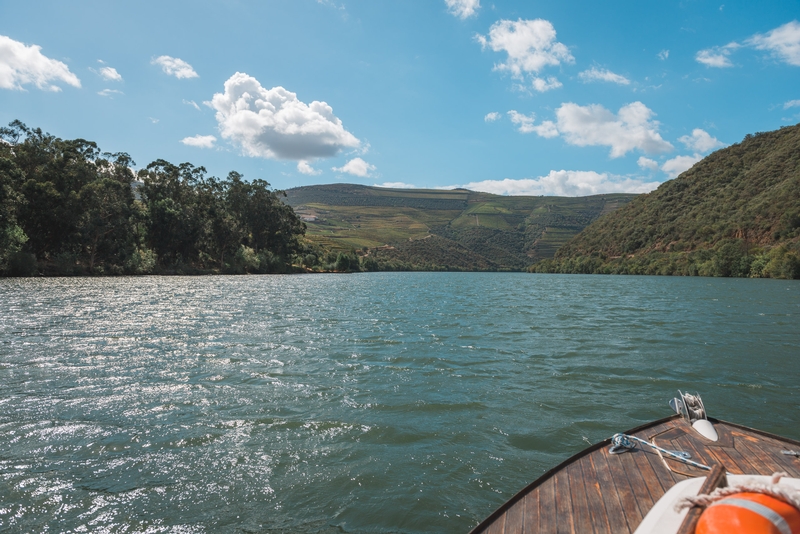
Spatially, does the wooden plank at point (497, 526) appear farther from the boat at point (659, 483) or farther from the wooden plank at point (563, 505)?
the wooden plank at point (563, 505)

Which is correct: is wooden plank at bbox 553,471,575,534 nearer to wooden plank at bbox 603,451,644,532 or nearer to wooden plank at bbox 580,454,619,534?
wooden plank at bbox 580,454,619,534

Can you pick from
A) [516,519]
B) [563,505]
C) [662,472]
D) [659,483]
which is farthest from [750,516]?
[662,472]

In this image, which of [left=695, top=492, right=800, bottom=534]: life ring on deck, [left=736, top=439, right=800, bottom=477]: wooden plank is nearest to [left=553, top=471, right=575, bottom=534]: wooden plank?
[left=695, top=492, right=800, bottom=534]: life ring on deck

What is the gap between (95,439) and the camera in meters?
9.24

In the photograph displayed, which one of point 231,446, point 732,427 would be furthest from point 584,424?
point 231,446

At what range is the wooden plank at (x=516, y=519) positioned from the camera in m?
5.06

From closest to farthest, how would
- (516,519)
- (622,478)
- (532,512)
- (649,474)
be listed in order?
(516,519), (532,512), (622,478), (649,474)

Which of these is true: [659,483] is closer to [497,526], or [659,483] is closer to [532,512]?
[532,512]

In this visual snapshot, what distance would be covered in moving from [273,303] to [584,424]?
105ft

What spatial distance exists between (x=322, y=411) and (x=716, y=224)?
148856 mm

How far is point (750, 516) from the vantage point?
3.59 m

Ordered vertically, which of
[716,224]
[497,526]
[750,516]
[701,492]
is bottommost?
[497,526]

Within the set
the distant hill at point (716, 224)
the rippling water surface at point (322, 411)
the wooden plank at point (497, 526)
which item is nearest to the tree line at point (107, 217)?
the rippling water surface at point (322, 411)

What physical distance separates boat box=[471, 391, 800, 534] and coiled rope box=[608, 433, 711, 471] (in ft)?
0.04
